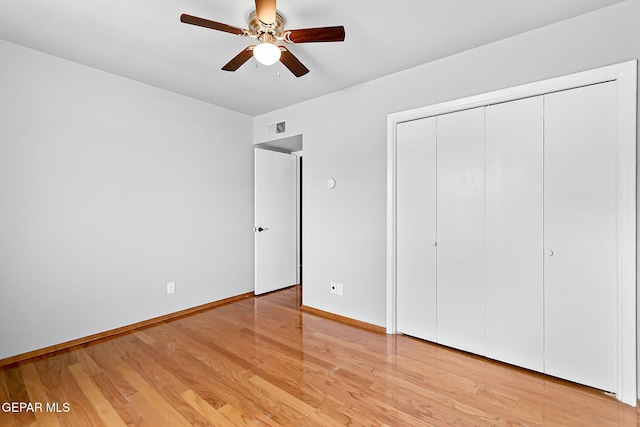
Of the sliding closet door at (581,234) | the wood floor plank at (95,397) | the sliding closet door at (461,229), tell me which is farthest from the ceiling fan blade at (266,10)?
the wood floor plank at (95,397)

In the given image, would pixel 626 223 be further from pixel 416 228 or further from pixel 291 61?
pixel 291 61

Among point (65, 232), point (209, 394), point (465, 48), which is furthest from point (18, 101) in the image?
point (465, 48)

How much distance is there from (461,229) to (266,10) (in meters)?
2.10

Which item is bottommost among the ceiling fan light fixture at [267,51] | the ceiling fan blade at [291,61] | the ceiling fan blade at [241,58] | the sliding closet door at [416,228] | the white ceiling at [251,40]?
the sliding closet door at [416,228]

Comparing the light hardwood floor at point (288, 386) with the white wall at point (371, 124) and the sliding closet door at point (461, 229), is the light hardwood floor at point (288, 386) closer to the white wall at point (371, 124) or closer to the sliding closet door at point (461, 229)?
the sliding closet door at point (461, 229)

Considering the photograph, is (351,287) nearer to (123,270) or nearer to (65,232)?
(123,270)

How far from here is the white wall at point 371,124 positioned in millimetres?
1973

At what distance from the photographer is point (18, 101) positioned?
2359 millimetres

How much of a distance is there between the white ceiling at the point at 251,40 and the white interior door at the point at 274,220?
54.7 inches

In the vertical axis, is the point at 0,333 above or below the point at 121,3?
below

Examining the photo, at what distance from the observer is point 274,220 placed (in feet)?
14.0

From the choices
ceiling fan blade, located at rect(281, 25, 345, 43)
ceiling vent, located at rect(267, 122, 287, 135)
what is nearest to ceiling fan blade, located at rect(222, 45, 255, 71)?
ceiling fan blade, located at rect(281, 25, 345, 43)

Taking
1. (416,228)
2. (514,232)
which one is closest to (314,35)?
(416,228)

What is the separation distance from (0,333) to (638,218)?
446cm
